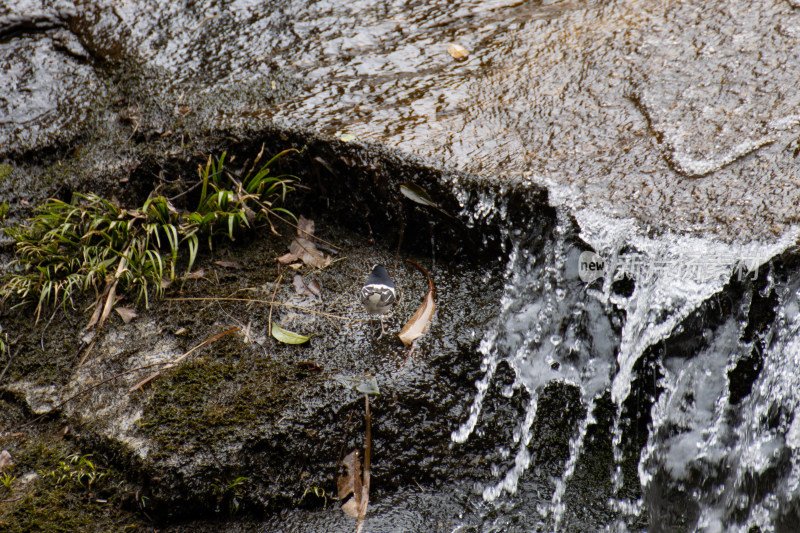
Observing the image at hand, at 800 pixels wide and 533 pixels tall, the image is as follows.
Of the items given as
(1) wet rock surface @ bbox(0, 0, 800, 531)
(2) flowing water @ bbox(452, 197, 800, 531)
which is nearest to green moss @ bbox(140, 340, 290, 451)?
(1) wet rock surface @ bbox(0, 0, 800, 531)

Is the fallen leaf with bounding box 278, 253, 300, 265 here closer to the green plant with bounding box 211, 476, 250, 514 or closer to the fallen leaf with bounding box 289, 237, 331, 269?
the fallen leaf with bounding box 289, 237, 331, 269

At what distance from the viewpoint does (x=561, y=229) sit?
8.39ft

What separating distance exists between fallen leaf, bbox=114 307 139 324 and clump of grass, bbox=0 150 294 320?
6cm

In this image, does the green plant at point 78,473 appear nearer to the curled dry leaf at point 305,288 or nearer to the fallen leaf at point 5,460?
the fallen leaf at point 5,460

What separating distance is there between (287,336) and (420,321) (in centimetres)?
63

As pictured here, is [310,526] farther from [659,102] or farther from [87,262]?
[659,102]

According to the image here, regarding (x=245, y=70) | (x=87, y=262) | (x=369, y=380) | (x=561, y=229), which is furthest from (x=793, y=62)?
(x=87, y=262)

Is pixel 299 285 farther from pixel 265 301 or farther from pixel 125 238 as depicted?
pixel 125 238

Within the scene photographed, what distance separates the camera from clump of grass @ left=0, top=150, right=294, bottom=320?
299 centimetres

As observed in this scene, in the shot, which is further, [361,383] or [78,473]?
[361,383]

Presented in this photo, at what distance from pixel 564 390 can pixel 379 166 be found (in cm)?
136

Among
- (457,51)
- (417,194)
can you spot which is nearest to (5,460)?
(417,194)

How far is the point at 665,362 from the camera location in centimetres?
251

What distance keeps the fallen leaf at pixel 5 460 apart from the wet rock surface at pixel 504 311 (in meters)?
0.08
